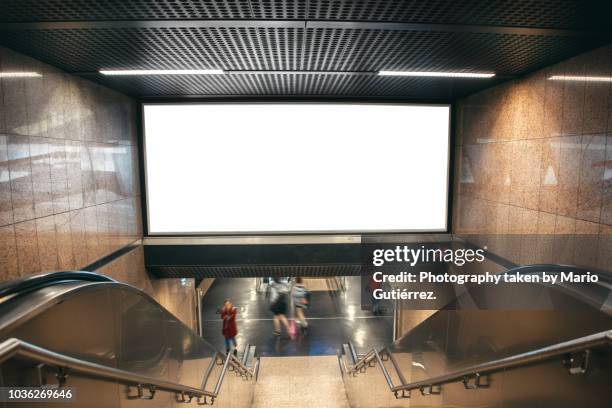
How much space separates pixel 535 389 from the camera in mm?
1928

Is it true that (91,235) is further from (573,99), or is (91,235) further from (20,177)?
(573,99)

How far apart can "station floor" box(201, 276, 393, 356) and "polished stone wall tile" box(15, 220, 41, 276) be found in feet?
17.0

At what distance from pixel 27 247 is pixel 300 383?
14.1 feet

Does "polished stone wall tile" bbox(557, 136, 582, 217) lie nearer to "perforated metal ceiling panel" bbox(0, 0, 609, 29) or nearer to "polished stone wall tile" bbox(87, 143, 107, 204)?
"perforated metal ceiling panel" bbox(0, 0, 609, 29)

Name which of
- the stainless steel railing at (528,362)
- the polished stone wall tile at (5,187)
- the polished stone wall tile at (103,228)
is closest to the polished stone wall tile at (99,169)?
the polished stone wall tile at (103,228)

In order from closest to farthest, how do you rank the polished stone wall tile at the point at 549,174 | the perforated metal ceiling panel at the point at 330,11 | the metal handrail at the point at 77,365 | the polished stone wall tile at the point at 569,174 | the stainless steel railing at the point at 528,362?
1. the metal handrail at the point at 77,365
2. the stainless steel railing at the point at 528,362
3. the perforated metal ceiling panel at the point at 330,11
4. the polished stone wall tile at the point at 569,174
5. the polished stone wall tile at the point at 549,174

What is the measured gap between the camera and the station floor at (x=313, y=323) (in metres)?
8.20

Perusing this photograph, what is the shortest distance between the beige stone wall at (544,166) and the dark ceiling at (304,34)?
1.06ft

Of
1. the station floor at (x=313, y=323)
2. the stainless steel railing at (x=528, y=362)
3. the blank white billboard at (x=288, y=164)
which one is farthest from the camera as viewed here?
the station floor at (x=313, y=323)

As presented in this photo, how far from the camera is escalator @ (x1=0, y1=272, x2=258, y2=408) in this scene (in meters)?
1.45

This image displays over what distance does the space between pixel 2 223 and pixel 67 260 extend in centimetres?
114

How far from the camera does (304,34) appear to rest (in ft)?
10.8

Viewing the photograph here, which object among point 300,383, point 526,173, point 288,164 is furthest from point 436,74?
point 300,383

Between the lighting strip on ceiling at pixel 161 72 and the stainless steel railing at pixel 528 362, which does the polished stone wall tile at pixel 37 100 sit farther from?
the stainless steel railing at pixel 528 362
